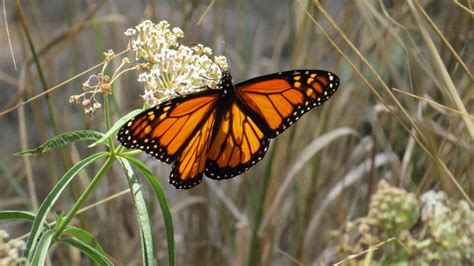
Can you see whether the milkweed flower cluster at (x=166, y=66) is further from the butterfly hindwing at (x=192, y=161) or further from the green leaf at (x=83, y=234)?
the green leaf at (x=83, y=234)

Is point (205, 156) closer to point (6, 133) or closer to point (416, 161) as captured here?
point (416, 161)

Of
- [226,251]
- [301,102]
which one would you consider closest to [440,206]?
[301,102]

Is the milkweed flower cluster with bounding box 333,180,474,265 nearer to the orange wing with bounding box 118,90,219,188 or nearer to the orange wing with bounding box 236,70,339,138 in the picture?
the orange wing with bounding box 236,70,339,138

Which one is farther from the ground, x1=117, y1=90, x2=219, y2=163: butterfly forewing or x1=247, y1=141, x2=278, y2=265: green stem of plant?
x1=117, y1=90, x2=219, y2=163: butterfly forewing

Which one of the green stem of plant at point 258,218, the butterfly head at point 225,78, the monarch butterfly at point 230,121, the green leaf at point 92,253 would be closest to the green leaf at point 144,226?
the green leaf at point 92,253

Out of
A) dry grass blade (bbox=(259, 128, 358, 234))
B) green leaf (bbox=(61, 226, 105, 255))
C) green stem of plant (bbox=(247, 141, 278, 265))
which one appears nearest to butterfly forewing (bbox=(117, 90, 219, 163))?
green leaf (bbox=(61, 226, 105, 255))

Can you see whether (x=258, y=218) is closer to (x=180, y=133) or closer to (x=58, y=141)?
(x=180, y=133)

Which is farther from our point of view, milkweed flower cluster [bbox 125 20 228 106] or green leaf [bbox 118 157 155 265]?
milkweed flower cluster [bbox 125 20 228 106]
